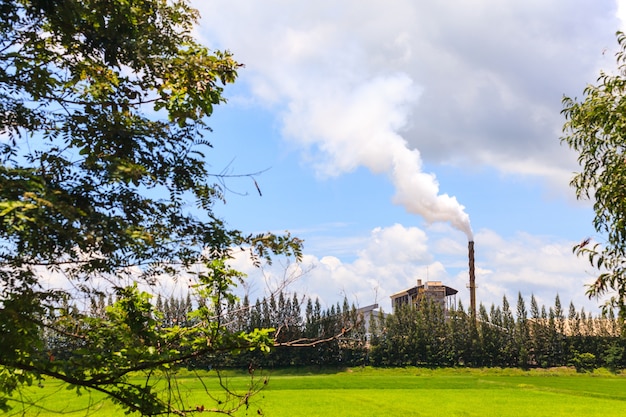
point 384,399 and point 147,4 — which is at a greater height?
point 147,4

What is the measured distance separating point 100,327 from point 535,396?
3893cm

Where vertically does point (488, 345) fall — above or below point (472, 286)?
below

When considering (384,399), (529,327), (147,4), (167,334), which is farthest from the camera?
(529,327)

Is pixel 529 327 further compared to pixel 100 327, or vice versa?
pixel 529 327

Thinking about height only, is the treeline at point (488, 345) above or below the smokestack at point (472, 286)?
below

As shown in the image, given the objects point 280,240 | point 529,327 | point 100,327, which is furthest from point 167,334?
point 529,327

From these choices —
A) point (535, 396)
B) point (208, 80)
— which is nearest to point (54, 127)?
point (208, 80)

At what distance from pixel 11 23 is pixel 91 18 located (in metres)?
0.85

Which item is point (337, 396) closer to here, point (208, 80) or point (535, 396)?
point (535, 396)

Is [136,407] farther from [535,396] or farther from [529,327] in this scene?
[529,327]

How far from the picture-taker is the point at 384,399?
A: 3572cm

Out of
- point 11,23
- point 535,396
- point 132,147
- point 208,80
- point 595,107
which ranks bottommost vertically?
point 535,396

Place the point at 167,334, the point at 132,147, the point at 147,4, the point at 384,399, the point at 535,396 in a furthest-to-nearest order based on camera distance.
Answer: the point at 535,396 → the point at 384,399 → the point at 147,4 → the point at 167,334 → the point at 132,147

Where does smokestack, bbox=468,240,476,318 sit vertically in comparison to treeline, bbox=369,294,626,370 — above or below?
above
